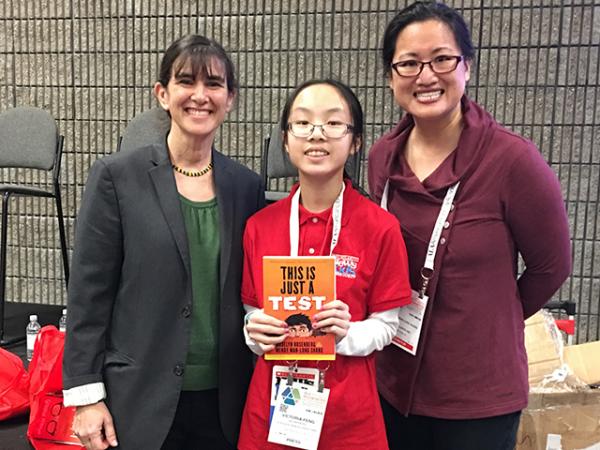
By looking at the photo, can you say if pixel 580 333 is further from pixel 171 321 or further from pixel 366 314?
pixel 171 321

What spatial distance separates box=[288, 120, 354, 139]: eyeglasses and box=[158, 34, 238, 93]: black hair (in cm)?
27

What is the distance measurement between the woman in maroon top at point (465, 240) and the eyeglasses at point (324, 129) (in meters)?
0.17

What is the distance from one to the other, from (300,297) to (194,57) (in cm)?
66

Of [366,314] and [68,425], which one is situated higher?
[366,314]

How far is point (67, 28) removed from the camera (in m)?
3.85

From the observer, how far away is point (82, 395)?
1268mm

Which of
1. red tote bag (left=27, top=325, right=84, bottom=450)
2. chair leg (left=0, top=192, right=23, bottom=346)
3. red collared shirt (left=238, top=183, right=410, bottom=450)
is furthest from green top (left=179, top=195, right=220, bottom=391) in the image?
chair leg (left=0, top=192, right=23, bottom=346)

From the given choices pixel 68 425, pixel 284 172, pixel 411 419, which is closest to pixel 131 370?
pixel 411 419

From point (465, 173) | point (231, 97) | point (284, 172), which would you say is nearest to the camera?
point (465, 173)

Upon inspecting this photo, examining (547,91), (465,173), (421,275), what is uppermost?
(547,91)

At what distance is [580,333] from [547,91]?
1524mm

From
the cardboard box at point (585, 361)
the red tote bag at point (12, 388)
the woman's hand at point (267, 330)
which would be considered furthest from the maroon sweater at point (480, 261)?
the red tote bag at point (12, 388)

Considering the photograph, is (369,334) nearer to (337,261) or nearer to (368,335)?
(368,335)

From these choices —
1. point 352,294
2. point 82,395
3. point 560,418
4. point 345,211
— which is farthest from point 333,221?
point 560,418
